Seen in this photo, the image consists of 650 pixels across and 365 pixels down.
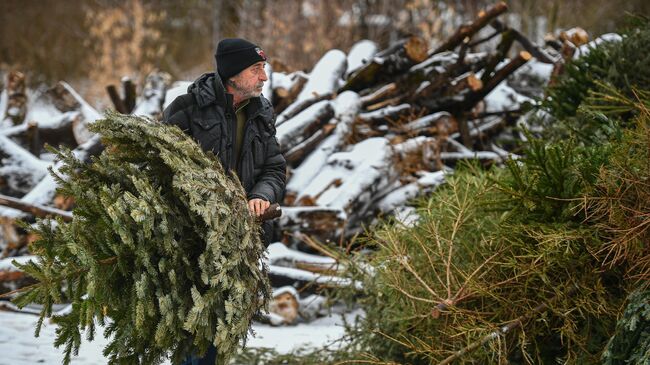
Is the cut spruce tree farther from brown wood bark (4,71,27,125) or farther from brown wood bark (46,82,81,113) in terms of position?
brown wood bark (4,71,27,125)

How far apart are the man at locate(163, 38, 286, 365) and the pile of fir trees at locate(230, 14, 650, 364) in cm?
76

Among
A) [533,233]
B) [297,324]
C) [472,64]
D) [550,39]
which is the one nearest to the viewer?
[533,233]

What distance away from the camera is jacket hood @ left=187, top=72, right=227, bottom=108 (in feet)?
11.4

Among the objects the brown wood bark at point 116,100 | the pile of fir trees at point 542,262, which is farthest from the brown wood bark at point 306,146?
the pile of fir trees at point 542,262

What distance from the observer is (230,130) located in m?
3.55

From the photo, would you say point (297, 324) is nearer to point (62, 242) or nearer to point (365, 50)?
point (62, 242)

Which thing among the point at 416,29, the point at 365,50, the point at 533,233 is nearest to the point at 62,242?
the point at 533,233

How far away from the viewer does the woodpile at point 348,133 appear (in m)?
6.32

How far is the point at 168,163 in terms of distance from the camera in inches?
114

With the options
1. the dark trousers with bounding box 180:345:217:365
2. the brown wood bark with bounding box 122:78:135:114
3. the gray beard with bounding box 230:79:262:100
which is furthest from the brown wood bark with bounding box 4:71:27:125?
the dark trousers with bounding box 180:345:217:365

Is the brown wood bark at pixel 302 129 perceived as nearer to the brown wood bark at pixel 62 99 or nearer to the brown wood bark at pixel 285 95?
the brown wood bark at pixel 285 95

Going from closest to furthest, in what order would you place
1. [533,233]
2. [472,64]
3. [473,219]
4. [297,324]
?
[533,233] → [473,219] → [297,324] → [472,64]

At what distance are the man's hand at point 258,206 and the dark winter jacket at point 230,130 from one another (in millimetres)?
117

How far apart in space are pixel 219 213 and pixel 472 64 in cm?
579
